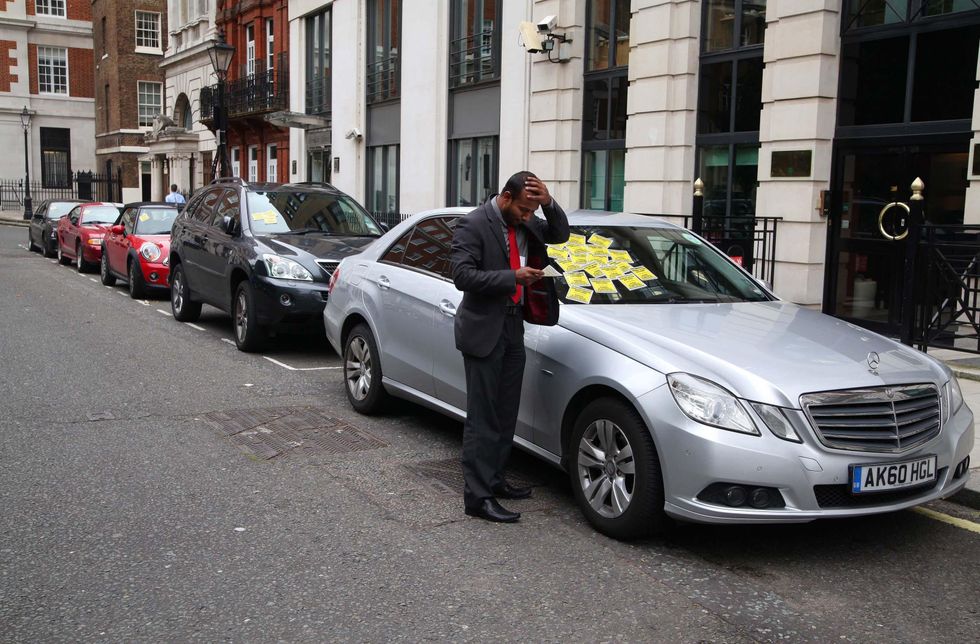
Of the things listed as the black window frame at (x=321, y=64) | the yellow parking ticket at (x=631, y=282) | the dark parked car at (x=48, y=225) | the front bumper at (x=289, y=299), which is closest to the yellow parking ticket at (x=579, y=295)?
the yellow parking ticket at (x=631, y=282)

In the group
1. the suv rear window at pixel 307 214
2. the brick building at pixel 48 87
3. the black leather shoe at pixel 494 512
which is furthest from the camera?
the brick building at pixel 48 87

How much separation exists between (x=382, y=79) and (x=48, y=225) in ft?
31.4

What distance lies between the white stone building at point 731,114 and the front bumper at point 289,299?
5.75 meters

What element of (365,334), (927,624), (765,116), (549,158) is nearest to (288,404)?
(365,334)

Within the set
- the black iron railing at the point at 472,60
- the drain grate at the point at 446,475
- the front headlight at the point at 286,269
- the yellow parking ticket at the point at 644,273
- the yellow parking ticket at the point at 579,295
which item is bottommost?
the drain grate at the point at 446,475

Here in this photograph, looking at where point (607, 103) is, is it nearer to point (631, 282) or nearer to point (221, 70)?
point (221, 70)

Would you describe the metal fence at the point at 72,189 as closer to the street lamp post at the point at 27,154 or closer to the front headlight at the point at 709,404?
the street lamp post at the point at 27,154

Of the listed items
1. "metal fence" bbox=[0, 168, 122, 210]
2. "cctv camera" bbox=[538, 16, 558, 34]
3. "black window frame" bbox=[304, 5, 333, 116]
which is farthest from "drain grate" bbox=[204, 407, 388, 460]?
"metal fence" bbox=[0, 168, 122, 210]

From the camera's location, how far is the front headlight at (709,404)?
4.52m

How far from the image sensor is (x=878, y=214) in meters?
12.0

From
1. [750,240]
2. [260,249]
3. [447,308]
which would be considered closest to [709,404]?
[447,308]

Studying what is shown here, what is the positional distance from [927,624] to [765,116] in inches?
400

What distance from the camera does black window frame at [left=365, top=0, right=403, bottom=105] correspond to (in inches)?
920

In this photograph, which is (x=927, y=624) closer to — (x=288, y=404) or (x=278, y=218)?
(x=288, y=404)
